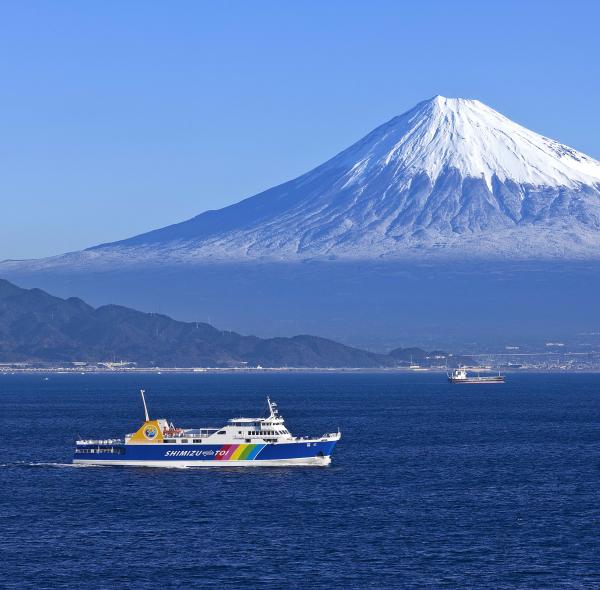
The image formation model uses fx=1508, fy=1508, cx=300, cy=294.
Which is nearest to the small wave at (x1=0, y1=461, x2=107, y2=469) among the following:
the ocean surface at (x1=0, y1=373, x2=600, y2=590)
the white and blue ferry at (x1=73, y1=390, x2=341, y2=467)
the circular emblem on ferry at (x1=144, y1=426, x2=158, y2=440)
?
the ocean surface at (x1=0, y1=373, x2=600, y2=590)

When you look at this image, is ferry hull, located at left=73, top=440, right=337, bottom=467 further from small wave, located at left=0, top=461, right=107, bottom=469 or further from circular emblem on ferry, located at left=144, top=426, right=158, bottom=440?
small wave, located at left=0, top=461, right=107, bottom=469

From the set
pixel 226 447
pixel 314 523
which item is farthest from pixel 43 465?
pixel 314 523

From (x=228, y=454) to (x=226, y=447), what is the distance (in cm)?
68

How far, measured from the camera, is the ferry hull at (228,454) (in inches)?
4980

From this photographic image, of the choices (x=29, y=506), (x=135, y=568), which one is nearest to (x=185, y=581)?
(x=135, y=568)

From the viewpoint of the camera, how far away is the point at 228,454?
417 ft

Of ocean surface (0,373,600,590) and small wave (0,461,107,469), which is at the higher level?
small wave (0,461,107,469)

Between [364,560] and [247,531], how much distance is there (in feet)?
38.7

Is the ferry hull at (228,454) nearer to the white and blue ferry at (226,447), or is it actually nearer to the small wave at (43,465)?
the white and blue ferry at (226,447)

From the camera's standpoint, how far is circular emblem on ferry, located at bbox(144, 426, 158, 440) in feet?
416

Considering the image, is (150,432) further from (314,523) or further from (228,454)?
(314,523)

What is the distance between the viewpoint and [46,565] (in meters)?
83.1

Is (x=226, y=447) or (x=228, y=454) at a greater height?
(x=226, y=447)

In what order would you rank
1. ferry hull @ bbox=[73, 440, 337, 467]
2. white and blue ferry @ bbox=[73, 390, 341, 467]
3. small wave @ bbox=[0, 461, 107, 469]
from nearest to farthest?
white and blue ferry @ bbox=[73, 390, 341, 467] → ferry hull @ bbox=[73, 440, 337, 467] → small wave @ bbox=[0, 461, 107, 469]
